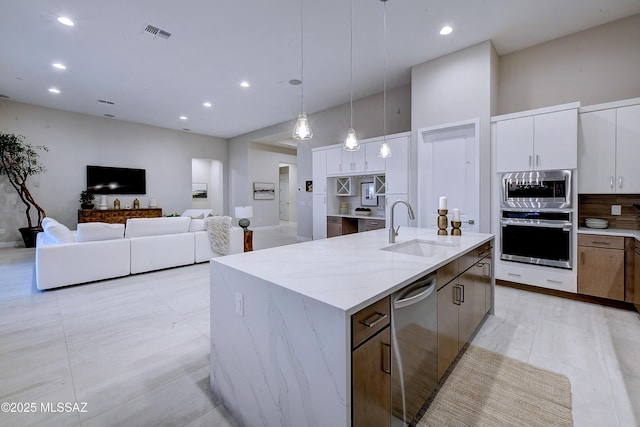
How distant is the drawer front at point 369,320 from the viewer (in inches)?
40.0

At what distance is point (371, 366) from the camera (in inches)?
43.3

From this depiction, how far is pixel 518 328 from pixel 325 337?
2.52 meters

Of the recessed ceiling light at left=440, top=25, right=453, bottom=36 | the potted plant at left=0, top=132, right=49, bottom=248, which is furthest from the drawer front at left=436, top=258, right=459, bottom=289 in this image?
the potted plant at left=0, top=132, right=49, bottom=248

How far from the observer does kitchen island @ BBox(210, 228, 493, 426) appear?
1019 mm

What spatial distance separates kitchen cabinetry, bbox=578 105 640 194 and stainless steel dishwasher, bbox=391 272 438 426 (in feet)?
10.3

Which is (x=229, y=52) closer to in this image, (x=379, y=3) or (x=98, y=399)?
(x=379, y=3)

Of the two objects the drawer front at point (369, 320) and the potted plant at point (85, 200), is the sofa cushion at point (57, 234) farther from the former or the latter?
the drawer front at point (369, 320)

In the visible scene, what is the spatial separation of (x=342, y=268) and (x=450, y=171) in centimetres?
344

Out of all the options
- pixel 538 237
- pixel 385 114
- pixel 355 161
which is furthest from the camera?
pixel 385 114

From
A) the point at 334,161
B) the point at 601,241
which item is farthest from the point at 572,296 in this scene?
the point at 334,161

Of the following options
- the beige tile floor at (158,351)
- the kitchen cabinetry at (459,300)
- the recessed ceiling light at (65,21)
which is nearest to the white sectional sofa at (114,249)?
the beige tile floor at (158,351)

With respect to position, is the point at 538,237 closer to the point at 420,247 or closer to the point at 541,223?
the point at 541,223

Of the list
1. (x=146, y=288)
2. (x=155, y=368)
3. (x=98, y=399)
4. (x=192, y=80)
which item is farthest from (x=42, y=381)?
(x=192, y=80)

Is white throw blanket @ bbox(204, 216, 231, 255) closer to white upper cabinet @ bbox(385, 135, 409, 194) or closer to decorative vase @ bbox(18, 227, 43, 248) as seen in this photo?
white upper cabinet @ bbox(385, 135, 409, 194)
